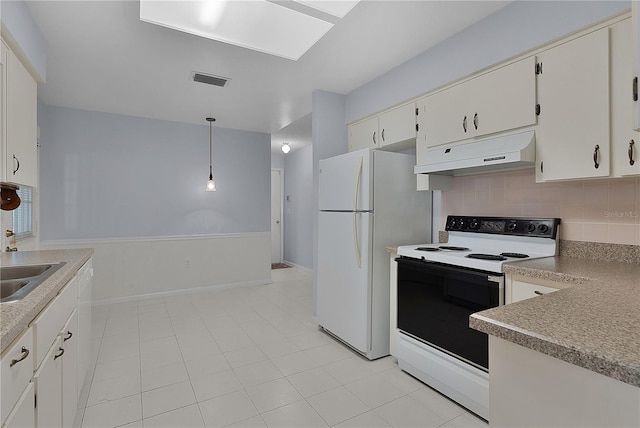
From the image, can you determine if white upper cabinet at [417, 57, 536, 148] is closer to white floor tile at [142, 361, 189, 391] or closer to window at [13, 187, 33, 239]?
white floor tile at [142, 361, 189, 391]

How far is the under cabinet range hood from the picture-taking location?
1.91m

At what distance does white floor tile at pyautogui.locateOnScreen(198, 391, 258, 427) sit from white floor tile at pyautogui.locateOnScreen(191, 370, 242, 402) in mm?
59

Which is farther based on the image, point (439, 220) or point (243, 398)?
point (439, 220)

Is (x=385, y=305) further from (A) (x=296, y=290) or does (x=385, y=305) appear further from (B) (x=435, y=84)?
(A) (x=296, y=290)

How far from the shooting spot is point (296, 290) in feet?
16.1

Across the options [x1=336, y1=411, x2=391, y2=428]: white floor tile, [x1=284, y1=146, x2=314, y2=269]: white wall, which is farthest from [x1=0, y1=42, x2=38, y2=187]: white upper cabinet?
[x1=284, y1=146, x2=314, y2=269]: white wall

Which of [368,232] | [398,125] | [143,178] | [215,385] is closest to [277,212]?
[143,178]

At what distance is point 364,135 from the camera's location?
326cm

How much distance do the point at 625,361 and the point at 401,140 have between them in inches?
95.3

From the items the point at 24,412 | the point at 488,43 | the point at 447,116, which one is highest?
the point at 488,43

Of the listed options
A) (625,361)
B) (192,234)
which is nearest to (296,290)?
(192,234)

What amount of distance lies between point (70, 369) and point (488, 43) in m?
3.03

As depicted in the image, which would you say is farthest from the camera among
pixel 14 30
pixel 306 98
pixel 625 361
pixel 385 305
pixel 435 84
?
pixel 306 98

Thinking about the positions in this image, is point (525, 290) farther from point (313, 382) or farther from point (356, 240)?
point (313, 382)
